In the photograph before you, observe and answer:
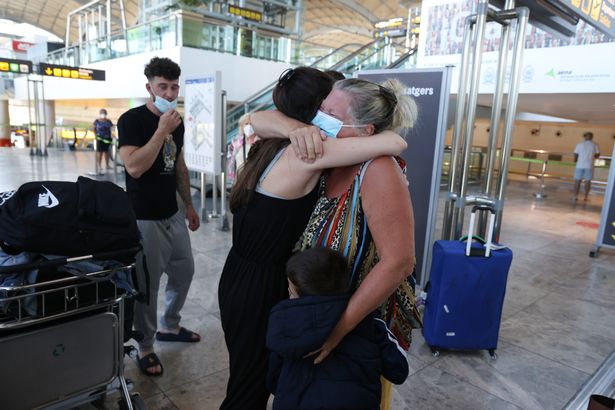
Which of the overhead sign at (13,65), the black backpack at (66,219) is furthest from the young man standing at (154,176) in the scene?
the overhead sign at (13,65)

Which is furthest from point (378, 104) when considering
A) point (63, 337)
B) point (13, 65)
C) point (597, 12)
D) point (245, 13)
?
point (13, 65)

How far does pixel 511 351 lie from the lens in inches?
121

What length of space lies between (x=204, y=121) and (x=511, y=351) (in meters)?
4.49

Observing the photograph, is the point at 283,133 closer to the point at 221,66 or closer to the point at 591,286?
the point at 591,286

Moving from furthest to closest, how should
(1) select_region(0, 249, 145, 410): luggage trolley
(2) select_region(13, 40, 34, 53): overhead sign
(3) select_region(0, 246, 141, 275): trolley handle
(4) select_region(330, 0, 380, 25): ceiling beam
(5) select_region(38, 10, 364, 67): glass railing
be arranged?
(2) select_region(13, 40, 34, 53): overhead sign → (4) select_region(330, 0, 380, 25): ceiling beam → (5) select_region(38, 10, 364, 67): glass railing → (1) select_region(0, 249, 145, 410): luggage trolley → (3) select_region(0, 246, 141, 275): trolley handle

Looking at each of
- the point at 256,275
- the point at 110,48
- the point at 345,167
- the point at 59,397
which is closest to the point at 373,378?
the point at 256,275

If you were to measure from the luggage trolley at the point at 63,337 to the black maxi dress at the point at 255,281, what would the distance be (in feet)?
1.67

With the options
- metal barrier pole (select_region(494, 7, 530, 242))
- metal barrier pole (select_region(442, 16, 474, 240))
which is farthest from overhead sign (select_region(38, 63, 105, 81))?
metal barrier pole (select_region(494, 7, 530, 242))

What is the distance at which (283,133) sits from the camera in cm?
133

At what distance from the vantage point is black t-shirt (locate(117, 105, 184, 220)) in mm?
2396

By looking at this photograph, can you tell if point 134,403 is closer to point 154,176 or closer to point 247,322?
point 247,322

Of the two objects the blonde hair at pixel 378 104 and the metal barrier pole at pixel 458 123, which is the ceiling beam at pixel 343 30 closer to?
the metal barrier pole at pixel 458 123

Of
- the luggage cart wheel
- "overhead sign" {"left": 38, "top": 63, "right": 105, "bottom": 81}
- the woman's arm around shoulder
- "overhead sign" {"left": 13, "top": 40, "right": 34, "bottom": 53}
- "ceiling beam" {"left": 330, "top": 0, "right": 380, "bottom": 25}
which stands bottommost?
the luggage cart wheel

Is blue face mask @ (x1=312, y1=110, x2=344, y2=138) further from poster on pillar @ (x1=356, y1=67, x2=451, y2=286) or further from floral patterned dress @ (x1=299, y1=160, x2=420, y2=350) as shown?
poster on pillar @ (x1=356, y1=67, x2=451, y2=286)
